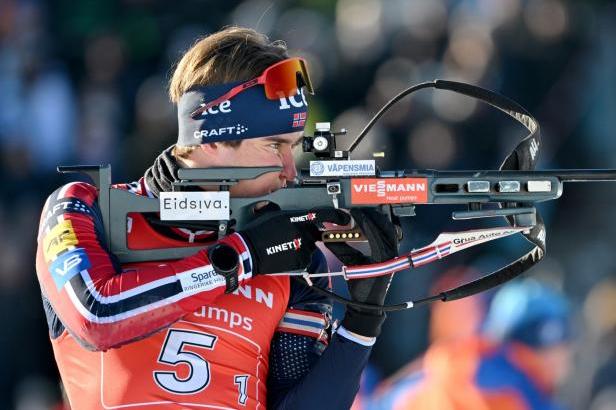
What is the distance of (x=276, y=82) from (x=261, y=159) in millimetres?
231

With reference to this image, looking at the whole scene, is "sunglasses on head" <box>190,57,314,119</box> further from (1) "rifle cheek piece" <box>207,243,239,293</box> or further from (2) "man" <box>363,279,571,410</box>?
(2) "man" <box>363,279,571,410</box>

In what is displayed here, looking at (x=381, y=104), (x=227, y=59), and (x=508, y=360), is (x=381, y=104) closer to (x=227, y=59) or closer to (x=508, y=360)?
(x=508, y=360)

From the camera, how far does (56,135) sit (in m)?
5.76

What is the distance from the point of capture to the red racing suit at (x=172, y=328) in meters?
2.53

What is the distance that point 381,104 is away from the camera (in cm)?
538

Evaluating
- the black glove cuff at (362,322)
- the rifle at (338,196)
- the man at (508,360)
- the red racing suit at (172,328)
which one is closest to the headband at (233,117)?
the rifle at (338,196)

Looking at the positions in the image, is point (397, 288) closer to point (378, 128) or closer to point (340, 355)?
→ point (378, 128)

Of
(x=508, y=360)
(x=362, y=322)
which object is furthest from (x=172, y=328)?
(x=508, y=360)

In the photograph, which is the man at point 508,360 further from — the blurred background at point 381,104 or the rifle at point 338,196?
the rifle at point 338,196

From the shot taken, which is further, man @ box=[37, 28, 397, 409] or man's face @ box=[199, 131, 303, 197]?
man's face @ box=[199, 131, 303, 197]

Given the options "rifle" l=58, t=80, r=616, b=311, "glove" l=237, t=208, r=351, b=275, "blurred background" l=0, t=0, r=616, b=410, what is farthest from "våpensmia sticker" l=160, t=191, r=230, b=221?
"blurred background" l=0, t=0, r=616, b=410

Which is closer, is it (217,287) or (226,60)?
(217,287)

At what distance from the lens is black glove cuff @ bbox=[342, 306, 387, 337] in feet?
9.27

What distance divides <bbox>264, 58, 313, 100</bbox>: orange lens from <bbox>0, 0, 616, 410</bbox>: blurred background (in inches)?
76.4
